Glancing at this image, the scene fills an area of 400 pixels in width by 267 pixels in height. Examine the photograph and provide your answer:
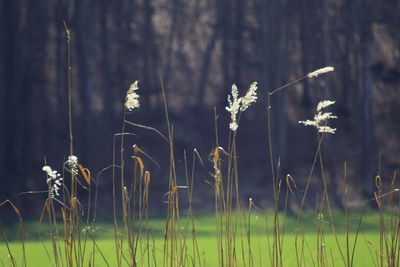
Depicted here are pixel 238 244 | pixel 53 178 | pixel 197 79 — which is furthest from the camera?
pixel 197 79

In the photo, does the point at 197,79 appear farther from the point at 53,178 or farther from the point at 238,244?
the point at 53,178

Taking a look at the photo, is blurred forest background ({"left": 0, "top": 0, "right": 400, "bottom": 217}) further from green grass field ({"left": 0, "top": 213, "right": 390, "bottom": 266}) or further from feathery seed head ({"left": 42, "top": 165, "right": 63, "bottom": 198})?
feathery seed head ({"left": 42, "top": 165, "right": 63, "bottom": 198})

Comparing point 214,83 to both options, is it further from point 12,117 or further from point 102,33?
point 12,117

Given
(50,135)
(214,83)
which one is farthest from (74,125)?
(214,83)

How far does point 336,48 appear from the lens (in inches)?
411

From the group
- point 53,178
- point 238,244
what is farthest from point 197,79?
point 53,178

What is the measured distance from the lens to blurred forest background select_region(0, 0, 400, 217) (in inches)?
349

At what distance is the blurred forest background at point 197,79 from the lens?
8.88 m

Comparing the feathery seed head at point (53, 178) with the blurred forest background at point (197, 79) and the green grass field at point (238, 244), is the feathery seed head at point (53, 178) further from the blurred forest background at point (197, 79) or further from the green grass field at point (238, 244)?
the blurred forest background at point (197, 79)

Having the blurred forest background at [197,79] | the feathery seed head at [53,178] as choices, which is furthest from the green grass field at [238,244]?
the blurred forest background at [197,79]

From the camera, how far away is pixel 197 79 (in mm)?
10516

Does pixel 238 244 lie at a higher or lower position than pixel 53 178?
lower

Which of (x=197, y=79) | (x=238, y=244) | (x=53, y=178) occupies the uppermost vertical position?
(x=197, y=79)

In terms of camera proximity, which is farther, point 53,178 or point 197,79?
point 197,79
